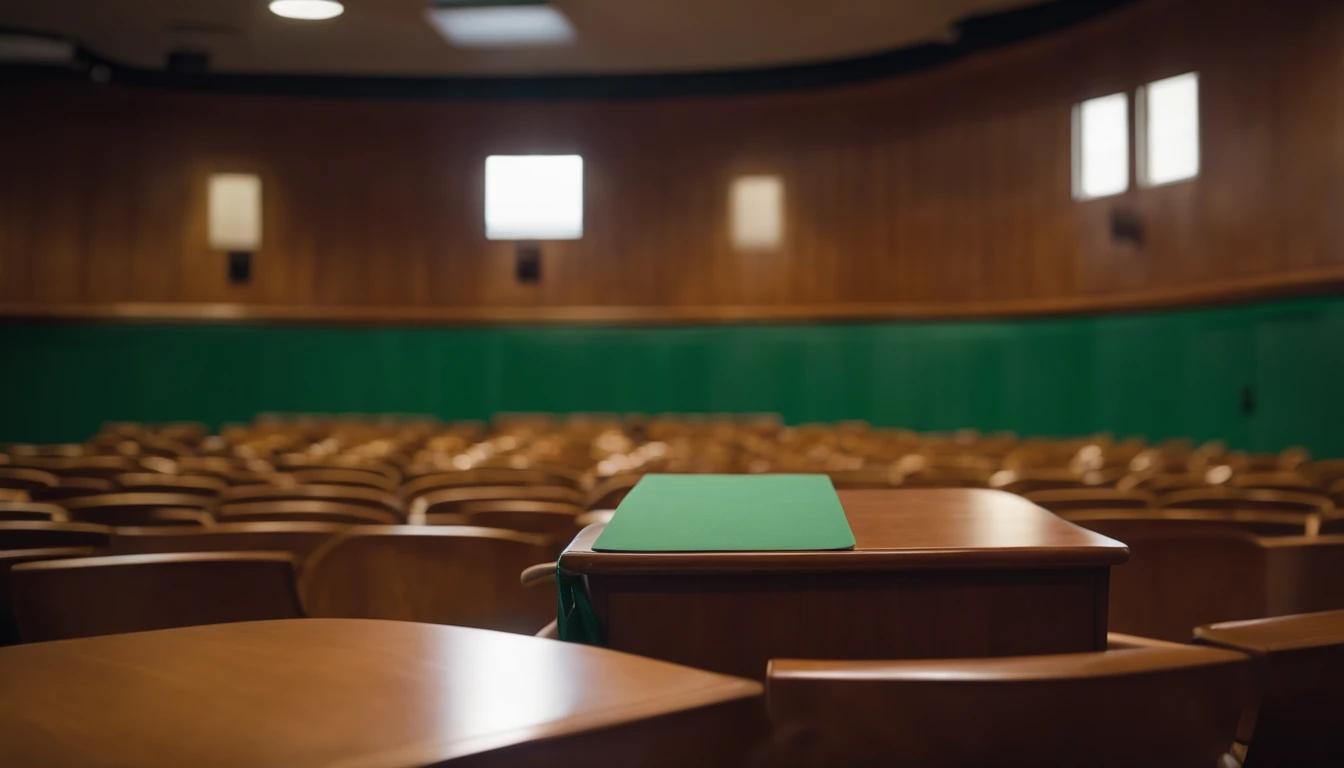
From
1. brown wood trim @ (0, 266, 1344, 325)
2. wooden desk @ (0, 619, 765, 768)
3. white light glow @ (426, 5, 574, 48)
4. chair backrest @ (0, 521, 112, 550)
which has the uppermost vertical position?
white light glow @ (426, 5, 574, 48)

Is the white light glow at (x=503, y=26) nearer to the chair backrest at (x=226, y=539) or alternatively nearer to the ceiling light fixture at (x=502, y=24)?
the ceiling light fixture at (x=502, y=24)

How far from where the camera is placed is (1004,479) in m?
4.87

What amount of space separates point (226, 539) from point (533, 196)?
48.4ft

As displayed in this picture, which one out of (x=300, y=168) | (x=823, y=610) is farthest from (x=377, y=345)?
(x=823, y=610)

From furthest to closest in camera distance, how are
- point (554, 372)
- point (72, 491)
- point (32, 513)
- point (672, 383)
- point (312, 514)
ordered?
point (554, 372), point (672, 383), point (72, 491), point (312, 514), point (32, 513)

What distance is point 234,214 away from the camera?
16766mm

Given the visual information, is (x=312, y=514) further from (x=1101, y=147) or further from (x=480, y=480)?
(x=1101, y=147)

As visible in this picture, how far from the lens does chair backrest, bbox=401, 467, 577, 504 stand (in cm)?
528

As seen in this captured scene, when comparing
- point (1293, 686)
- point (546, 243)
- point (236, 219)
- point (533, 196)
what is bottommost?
point (1293, 686)

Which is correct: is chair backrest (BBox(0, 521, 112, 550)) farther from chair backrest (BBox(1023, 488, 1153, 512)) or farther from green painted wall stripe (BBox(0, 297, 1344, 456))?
green painted wall stripe (BBox(0, 297, 1344, 456))

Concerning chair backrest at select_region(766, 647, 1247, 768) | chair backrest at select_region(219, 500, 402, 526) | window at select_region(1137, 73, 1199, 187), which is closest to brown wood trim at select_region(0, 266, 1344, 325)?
window at select_region(1137, 73, 1199, 187)

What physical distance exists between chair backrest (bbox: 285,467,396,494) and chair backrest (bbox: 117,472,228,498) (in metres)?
0.52

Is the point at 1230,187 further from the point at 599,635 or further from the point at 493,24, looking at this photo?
the point at 599,635

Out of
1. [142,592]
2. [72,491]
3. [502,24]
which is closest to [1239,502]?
[142,592]
